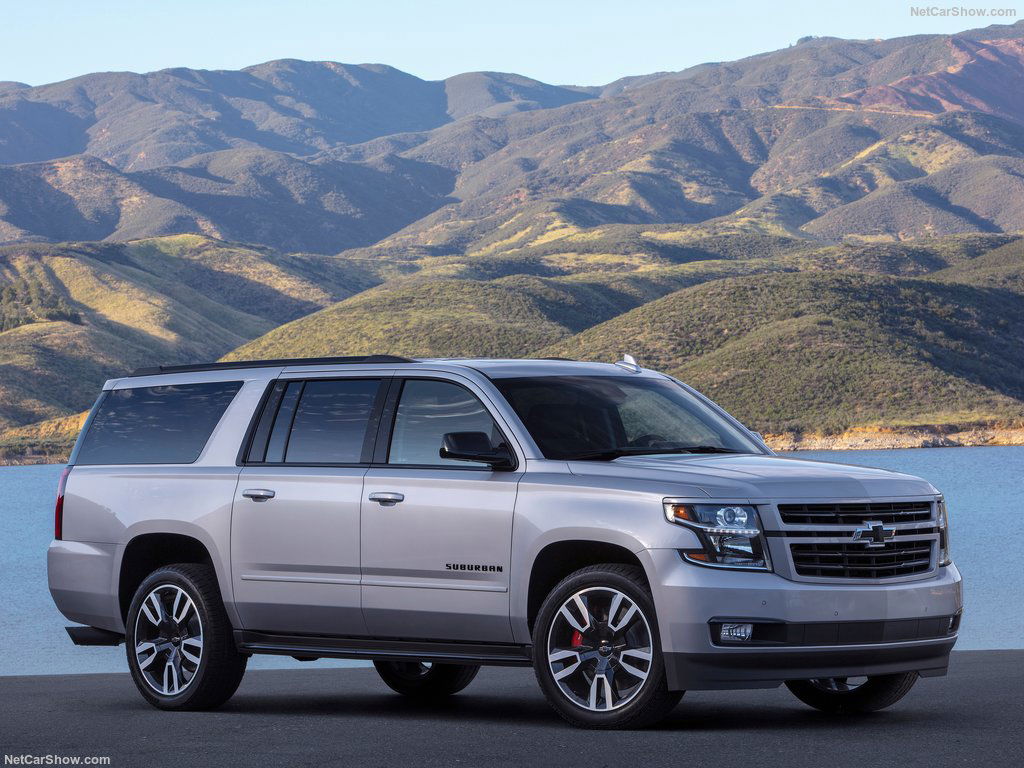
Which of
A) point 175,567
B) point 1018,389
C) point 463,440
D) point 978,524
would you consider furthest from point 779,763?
point 1018,389

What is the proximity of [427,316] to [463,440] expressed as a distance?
137 meters

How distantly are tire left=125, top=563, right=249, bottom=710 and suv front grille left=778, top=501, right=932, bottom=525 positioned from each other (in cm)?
387

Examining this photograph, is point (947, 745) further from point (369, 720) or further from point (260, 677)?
point (260, 677)

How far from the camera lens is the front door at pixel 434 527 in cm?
931

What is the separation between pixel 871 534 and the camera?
8859mm

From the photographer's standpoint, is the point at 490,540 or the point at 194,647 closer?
the point at 490,540

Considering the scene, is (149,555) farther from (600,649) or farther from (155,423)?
(600,649)

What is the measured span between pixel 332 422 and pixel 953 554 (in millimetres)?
42232

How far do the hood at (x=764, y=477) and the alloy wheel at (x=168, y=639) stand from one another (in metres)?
3.05

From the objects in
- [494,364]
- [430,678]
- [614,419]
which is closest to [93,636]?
[430,678]

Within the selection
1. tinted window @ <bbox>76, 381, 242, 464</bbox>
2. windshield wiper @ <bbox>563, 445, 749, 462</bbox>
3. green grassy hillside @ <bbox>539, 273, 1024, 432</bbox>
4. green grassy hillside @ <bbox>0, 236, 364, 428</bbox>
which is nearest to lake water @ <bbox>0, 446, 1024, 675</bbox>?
green grassy hillside @ <bbox>539, 273, 1024, 432</bbox>

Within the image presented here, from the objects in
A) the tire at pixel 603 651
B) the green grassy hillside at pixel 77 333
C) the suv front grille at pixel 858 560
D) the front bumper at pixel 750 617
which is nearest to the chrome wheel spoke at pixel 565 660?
the tire at pixel 603 651

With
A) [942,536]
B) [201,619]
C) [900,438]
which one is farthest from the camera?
[900,438]

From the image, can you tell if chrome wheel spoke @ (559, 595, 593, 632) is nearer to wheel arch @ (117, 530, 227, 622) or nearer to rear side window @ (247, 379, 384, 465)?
rear side window @ (247, 379, 384, 465)
